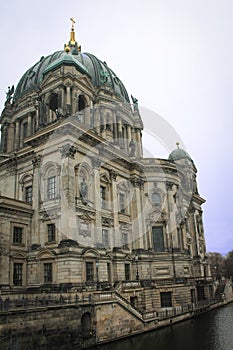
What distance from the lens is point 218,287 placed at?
184ft

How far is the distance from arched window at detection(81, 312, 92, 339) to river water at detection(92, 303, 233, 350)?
3.91 ft

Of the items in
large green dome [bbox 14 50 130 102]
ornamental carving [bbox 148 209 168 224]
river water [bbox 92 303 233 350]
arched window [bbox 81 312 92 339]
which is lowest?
river water [bbox 92 303 233 350]

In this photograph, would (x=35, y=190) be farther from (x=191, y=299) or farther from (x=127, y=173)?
(x=191, y=299)

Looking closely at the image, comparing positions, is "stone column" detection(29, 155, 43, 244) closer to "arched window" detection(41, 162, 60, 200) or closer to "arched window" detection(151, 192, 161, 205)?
"arched window" detection(41, 162, 60, 200)

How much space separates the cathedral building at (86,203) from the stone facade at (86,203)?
118 mm

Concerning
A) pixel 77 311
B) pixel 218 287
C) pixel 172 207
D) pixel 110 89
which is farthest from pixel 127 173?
pixel 218 287

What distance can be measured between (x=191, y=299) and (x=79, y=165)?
24.3 metres

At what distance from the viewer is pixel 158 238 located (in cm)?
4338

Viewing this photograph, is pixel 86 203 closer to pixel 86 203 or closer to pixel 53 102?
pixel 86 203

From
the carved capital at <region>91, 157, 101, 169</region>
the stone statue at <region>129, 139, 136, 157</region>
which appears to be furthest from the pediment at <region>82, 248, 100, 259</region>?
the stone statue at <region>129, 139, 136, 157</region>

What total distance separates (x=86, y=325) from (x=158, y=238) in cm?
2125

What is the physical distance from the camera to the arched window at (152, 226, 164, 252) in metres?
42.9

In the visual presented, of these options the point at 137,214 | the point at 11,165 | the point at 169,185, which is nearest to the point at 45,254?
the point at 11,165

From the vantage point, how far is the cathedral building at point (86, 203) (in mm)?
30266
